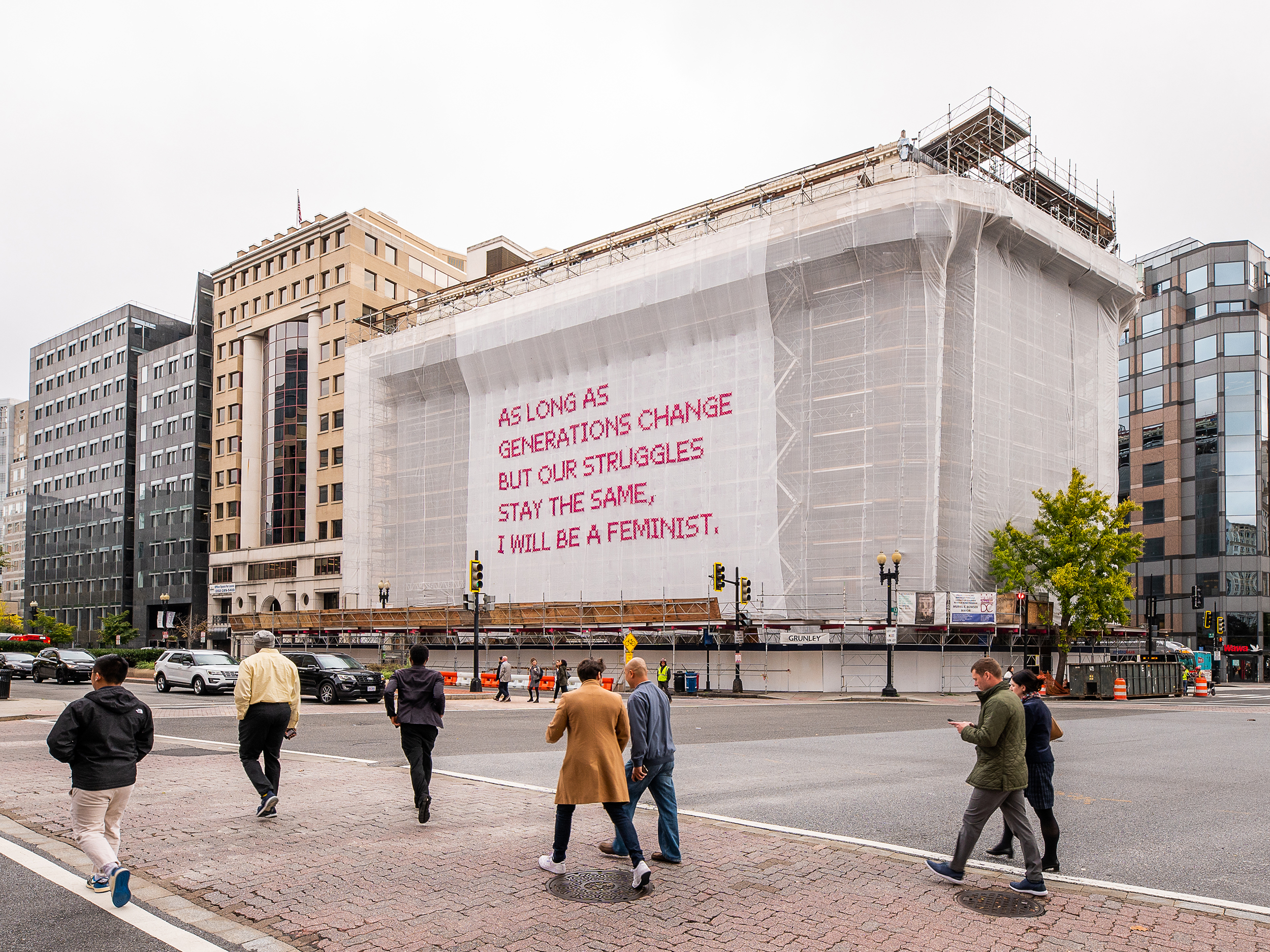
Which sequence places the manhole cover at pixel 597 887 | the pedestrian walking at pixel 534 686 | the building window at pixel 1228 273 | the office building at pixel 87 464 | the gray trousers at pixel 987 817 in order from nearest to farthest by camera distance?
the manhole cover at pixel 597 887 < the gray trousers at pixel 987 817 < the pedestrian walking at pixel 534 686 < the building window at pixel 1228 273 < the office building at pixel 87 464

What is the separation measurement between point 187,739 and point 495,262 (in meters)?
57.1

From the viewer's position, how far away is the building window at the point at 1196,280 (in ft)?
256

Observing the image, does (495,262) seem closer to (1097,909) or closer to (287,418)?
(287,418)

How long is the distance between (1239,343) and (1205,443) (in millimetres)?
7952

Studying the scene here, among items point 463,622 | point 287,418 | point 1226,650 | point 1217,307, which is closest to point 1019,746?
point 463,622

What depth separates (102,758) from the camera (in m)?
6.88

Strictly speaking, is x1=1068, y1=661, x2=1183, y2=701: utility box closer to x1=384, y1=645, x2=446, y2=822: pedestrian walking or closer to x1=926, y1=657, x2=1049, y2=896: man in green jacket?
x1=926, y1=657, x2=1049, y2=896: man in green jacket

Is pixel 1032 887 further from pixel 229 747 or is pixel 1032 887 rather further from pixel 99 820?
pixel 229 747

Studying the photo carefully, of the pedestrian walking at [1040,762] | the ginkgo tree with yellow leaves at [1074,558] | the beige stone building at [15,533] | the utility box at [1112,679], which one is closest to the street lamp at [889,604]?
the ginkgo tree with yellow leaves at [1074,558]

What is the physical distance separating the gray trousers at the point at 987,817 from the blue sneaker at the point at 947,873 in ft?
0.14

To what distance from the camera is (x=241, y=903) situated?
6.62 metres

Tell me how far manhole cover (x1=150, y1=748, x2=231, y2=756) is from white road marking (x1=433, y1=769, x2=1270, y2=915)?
6108 mm

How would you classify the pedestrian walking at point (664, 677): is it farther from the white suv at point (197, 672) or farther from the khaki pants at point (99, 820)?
the khaki pants at point (99, 820)

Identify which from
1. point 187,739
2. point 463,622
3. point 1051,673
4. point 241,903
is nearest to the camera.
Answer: point 241,903
